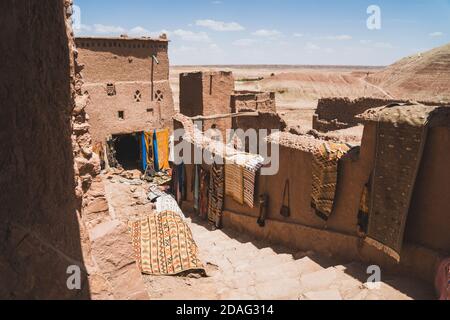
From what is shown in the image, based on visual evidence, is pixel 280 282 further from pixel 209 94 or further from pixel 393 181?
pixel 209 94

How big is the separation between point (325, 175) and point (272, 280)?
189 cm

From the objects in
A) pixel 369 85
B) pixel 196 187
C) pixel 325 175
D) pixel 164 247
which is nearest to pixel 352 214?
pixel 325 175

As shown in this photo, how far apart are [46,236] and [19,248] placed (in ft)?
1.21

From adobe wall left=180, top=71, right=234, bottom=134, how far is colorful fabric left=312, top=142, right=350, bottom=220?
35.7 ft

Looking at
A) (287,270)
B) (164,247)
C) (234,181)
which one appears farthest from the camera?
(234,181)

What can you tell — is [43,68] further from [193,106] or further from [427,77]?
[427,77]

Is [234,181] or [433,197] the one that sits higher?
[433,197]

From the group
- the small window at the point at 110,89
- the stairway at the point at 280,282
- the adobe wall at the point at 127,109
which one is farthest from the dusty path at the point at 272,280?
the small window at the point at 110,89

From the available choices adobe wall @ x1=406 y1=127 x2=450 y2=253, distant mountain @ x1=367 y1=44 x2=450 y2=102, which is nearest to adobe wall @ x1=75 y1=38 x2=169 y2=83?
adobe wall @ x1=406 y1=127 x2=450 y2=253

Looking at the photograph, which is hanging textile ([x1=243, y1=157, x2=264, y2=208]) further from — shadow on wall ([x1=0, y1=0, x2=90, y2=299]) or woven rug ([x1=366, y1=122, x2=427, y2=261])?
shadow on wall ([x1=0, y1=0, x2=90, y2=299])

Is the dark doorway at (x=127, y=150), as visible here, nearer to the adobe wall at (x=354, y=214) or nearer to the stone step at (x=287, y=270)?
the adobe wall at (x=354, y=214)

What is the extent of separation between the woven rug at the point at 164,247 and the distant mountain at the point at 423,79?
3240 centimetres

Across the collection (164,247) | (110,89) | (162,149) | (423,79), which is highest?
(423,79)

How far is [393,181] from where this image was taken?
5.21 meters
